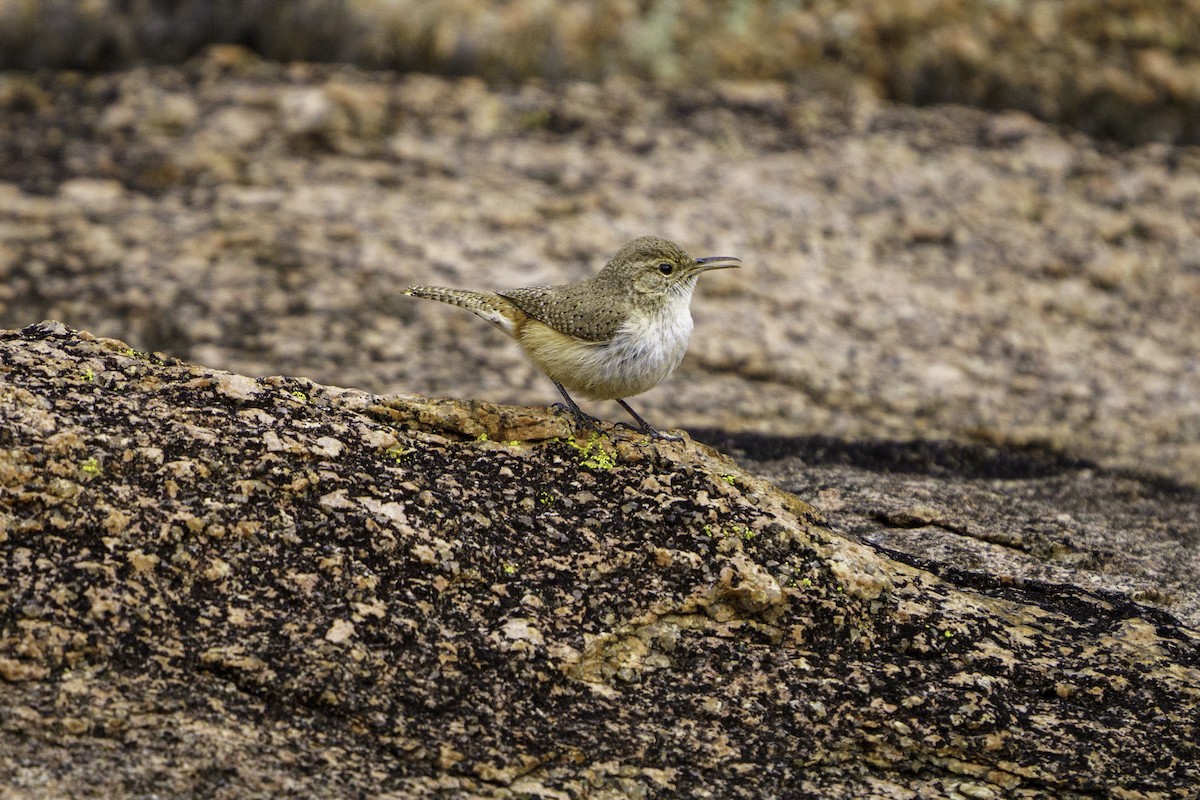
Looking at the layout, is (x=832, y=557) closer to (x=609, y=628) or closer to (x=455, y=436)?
(x=609, y=628)

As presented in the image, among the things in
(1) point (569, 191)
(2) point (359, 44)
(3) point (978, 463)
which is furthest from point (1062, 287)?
(2) point (359, 44)

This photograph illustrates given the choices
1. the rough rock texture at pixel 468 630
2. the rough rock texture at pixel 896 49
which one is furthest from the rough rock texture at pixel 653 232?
the rough rock texture at pixel 468 630

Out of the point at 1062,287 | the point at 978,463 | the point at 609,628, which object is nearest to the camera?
the point at 609,628

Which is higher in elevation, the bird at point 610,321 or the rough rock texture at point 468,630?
the bird at point 610,321

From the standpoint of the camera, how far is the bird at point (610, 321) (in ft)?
18.8

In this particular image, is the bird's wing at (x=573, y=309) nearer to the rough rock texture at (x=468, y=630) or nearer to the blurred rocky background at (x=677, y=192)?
the rough rock texture at (x=468, y=630)

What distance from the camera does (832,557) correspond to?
Result: 4793 mm

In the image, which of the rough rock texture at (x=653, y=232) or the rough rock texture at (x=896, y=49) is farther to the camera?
the rough rock texture at (x=896, y=49)

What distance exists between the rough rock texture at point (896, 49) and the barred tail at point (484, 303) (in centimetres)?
449

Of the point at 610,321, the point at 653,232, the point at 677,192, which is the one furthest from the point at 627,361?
the point at 677,192

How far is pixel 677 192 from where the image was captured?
9.71 metres

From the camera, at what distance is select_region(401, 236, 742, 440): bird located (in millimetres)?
5723

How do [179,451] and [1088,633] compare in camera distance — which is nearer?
[179,451]

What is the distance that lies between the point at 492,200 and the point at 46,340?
4.95m
